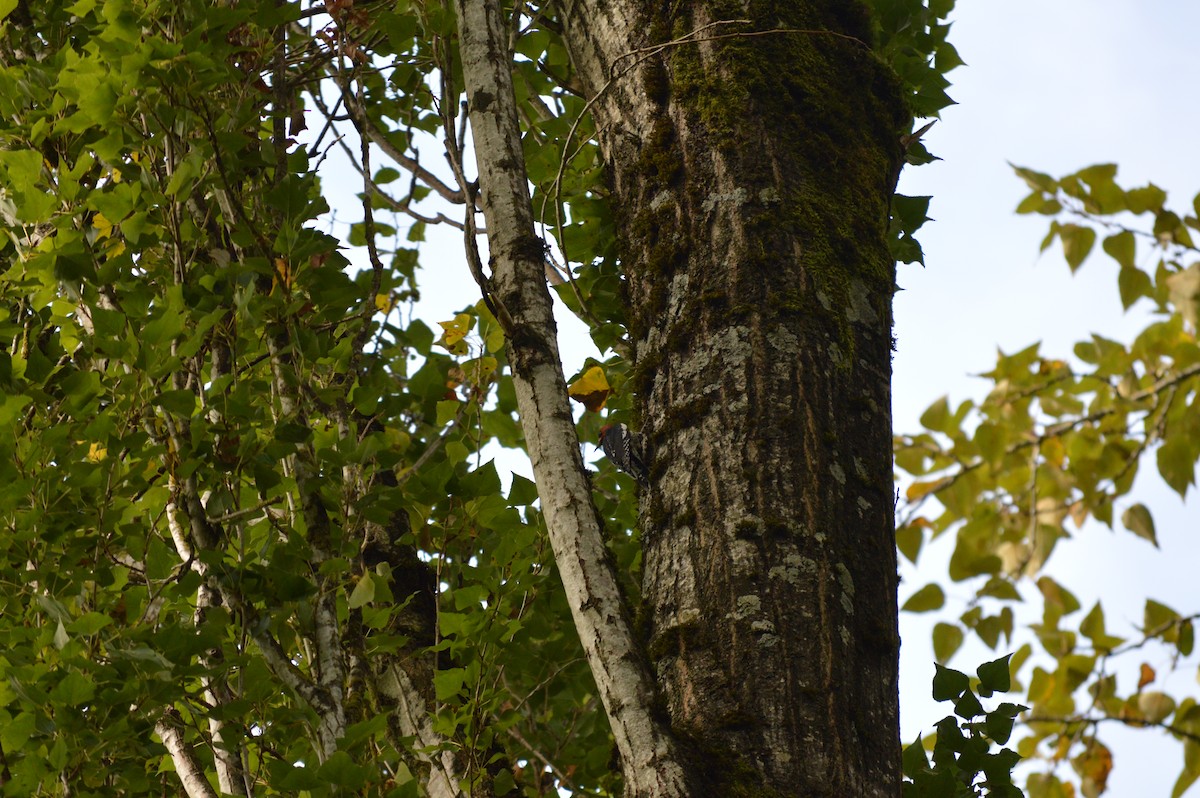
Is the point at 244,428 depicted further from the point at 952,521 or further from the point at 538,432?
the point at 952,521

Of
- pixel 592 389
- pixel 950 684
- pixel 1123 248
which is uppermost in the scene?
pixel 1123 248

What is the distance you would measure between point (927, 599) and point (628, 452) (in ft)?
2.54

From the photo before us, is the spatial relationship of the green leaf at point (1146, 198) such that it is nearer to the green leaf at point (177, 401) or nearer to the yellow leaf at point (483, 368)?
the yellow leaf at point (483, 368)

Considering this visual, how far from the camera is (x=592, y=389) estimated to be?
2729 millimetres

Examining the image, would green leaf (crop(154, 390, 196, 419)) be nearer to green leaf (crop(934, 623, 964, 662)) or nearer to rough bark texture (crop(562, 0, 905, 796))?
rough bark texture (crop(562, 0, 905, 796))

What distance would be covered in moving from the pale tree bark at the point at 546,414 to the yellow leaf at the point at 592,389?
2.05 ft

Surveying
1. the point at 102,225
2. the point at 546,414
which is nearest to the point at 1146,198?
the point at 546,414

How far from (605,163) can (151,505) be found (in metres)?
1.26

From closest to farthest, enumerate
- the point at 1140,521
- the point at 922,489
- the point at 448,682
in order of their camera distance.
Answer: the point at 448,682 → the point at 1140,521 → the point at 922,489

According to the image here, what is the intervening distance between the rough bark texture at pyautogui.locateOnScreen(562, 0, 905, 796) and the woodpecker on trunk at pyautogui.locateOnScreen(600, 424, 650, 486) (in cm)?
3

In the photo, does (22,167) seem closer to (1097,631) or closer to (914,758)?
(914,758)

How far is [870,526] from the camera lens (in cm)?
190

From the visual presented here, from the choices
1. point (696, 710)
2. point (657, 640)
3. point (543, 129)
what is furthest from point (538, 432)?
point (543, 129)

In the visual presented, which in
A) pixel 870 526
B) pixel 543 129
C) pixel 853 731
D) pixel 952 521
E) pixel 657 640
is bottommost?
pixel 853 731
